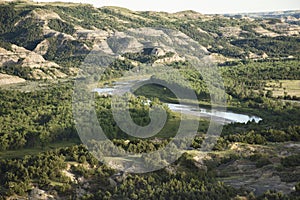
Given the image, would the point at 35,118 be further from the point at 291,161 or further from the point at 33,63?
the point at 33,63

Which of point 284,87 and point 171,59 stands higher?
point 284,87

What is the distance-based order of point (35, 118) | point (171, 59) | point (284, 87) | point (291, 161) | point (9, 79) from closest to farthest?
point (291, 161), point (35, 118), point (284, 87), point (9, 79), point (171, 59)

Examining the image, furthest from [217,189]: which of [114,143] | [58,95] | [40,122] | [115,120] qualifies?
[58,95]

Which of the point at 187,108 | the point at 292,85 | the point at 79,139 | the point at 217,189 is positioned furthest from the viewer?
the point at 292,85

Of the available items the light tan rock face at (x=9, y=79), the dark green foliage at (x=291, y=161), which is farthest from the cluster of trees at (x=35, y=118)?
the dark green foliage at (x=291, y=161)

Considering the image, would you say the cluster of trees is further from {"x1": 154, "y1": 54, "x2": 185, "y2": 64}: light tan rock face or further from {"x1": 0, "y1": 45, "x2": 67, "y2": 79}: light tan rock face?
{"x1": 154, "y1": 54, "x2": 185, "y2": 64}: light tan rock face

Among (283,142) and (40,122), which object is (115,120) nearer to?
(40,122)

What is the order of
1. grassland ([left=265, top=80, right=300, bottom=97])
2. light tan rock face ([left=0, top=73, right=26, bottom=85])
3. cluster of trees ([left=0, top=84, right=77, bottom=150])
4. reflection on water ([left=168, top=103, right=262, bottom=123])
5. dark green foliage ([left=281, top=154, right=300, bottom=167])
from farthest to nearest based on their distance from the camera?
light tan rock face ([left=0, top=73, right=26, bottom=85]) → grassland ([left=265, top=80, right=300, bottom=97]) → reflection on water ([left=168, top=103, right=262, bottom=123]) → cluster of trees ([left=0, top=84, right=77, bottom=150]) → dark green foliage ([left=281, top=154, right=300, bottom=167])

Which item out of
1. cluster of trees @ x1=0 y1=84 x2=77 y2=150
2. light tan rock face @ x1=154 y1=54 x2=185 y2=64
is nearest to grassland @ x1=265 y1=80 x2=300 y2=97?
cluster of trees @ x1=0 y1=84 x2=77 y2=150

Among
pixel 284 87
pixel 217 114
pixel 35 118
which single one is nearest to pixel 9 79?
pixel 35 118

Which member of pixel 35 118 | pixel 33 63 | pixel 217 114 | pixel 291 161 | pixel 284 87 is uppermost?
pixel 291 161

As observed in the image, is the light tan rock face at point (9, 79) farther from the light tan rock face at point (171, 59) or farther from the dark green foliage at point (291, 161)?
the dark green foliage at point (291, 161)
